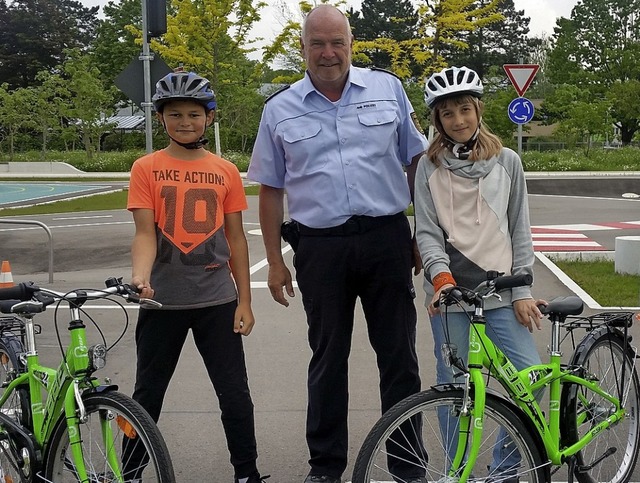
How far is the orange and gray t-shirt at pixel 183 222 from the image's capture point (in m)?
3.63

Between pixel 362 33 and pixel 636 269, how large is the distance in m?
62.0

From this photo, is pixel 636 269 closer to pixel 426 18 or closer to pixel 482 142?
pixel 482 142

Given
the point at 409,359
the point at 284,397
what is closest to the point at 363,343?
the point at 284,397

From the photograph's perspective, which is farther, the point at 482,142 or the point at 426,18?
the point at 426,18

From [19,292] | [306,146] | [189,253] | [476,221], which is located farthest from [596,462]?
[19,292]

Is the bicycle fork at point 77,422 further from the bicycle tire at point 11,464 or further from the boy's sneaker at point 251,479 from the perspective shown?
the boy's sneaker at point 251,479

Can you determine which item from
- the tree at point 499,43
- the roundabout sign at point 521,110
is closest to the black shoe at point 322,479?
the roundabout sign at point 521,110

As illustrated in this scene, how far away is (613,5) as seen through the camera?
227 feet

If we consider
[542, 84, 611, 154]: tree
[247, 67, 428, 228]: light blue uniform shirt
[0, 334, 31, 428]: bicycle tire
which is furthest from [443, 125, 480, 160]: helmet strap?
[542, 84, 611, 154]: tree

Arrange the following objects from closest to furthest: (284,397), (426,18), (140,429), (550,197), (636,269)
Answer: (140,429) → (284,397) → (636,269) → (426,18) → (550,197)

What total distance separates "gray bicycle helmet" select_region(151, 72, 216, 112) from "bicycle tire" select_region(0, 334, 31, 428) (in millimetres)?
1260

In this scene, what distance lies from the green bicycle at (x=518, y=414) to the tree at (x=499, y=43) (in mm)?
68406

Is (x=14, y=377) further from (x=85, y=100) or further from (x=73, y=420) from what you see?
(x=85, y=100)

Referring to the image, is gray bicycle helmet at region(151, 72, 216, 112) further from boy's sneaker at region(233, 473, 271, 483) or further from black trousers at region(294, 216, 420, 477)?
boy's sneaker at region(233, 473, 271, 483)
